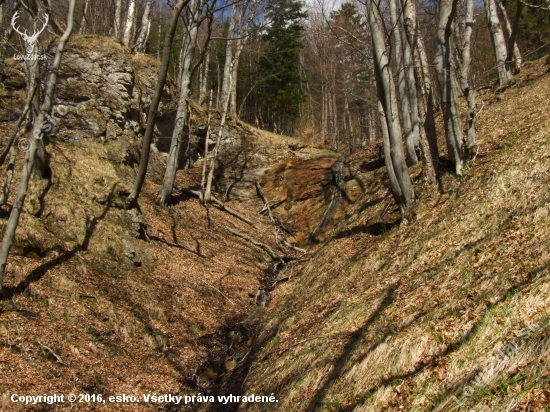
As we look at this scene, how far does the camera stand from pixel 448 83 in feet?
27.5

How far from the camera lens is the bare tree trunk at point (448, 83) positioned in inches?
324

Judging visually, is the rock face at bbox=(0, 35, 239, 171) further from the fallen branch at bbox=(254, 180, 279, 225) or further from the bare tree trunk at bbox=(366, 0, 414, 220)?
the bare tree trunk at bbox=(366, 0, 414, 220)

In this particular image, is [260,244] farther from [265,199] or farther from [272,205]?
[265,199]

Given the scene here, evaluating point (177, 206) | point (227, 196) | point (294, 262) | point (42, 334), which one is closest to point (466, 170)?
point (294, 262)

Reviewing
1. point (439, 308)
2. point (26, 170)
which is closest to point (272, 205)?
point (26, 170)

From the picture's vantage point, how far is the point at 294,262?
13.6 meters

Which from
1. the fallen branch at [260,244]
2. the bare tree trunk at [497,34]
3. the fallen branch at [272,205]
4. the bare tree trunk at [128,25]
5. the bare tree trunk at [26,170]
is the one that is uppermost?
the bare tree trunk at [128,25]

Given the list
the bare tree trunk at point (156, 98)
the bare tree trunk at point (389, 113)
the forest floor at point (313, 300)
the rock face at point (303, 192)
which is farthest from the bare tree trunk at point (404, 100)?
the bare tree trunk at point (156, 98)

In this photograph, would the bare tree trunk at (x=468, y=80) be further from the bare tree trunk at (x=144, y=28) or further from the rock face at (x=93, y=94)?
the bare tree trunk at (x=144, y=28)

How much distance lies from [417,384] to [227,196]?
15.4 meters

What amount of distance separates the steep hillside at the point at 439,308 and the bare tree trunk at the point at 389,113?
1.73ft

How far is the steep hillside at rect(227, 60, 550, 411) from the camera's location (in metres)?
3.68

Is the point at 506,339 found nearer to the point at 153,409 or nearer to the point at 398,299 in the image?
the point at 398,299

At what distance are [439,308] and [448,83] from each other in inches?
211
